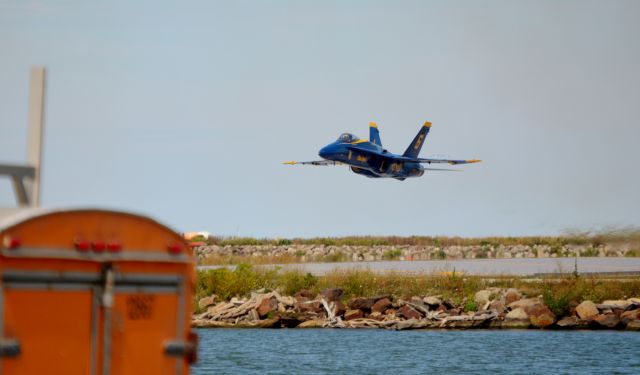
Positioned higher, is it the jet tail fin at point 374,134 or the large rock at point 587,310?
the jet tail fin at point 374,134

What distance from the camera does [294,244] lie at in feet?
302

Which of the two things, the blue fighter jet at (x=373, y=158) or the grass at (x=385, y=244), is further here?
the grass at (x=385, y=244)

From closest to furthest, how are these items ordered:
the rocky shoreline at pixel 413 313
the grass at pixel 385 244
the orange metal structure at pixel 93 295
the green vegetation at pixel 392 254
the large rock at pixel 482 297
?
the orange metal structure at pixel 93 295
the rocky shoreline at pixel 413 313
the large rock at pixel 482 297
the grass at pixel 385 244
the green vegetation at pixel 392 254

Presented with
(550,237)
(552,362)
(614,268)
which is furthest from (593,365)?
(550,237)

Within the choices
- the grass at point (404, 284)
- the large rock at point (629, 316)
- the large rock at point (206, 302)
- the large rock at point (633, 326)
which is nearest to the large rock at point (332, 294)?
the grass at point (404, 284)

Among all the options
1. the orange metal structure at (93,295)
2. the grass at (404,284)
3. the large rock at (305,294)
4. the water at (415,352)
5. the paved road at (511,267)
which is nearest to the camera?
the orange metal structure at (93,295)

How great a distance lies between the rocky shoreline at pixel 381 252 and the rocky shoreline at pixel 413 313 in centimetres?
2510

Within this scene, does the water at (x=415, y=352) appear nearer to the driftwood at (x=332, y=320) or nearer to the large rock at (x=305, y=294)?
the driftwood at (x=332, y=320)

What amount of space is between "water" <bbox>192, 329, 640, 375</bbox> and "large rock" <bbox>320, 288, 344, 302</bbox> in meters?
2.94

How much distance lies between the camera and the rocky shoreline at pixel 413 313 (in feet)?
138

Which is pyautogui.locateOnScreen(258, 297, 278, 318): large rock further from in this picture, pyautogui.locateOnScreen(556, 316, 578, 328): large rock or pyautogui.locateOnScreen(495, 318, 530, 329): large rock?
pyautogui.locateOnScreen(556, 316, 578, 328): large rock

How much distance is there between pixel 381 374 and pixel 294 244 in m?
62.6

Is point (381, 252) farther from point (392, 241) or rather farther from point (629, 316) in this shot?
point (629, 316)

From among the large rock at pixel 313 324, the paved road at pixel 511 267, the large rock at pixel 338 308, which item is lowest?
the large rock at pixel 313 324
